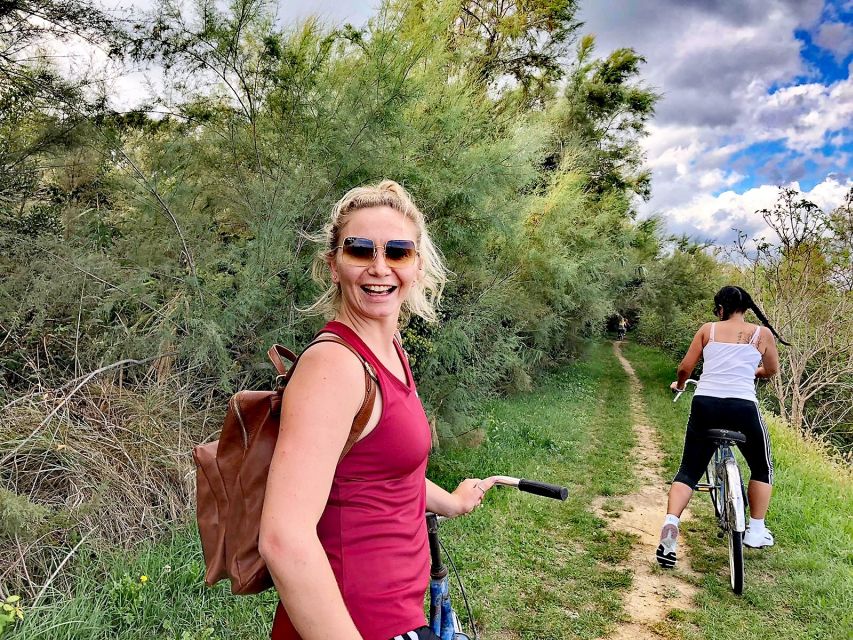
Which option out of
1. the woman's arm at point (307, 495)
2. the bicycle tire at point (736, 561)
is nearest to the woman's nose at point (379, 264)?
the woman's arm at point (307, 495)

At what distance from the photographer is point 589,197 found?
16.9 meters

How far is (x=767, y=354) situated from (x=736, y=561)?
64.3 inches

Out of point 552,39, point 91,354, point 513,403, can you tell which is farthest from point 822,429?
point 91,354

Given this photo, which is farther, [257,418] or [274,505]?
[257,418]

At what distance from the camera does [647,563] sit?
4.91m

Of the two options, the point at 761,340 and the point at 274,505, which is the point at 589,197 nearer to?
the point at 761,340

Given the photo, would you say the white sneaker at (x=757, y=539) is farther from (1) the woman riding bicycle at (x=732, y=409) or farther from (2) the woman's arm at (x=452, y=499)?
(2) the woman's arm at (x=452, y=499)

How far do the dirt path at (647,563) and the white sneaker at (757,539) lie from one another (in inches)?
20.1

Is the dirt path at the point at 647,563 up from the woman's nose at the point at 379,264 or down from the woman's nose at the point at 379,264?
down

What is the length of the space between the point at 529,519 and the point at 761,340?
2715mm

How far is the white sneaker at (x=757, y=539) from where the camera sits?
15.4 feet

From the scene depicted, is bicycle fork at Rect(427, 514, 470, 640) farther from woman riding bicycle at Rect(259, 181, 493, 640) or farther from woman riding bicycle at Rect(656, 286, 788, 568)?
woman riding bicycle at Rect(656, 286, 788, 568)

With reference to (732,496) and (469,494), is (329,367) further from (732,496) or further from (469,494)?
(732,496)

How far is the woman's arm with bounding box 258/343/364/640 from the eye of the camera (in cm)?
102
